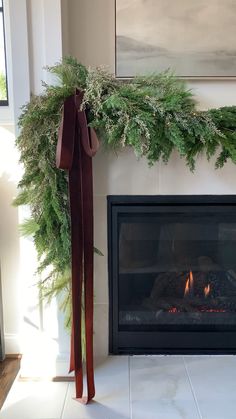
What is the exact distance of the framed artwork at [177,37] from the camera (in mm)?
1570

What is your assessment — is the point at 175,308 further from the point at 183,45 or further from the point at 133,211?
the point at 183,45

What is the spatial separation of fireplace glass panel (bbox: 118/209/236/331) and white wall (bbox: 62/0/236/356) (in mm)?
140

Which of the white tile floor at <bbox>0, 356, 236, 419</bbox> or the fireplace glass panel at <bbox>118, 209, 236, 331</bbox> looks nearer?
the white tile floor at <bbox>0, 356, 236, 419</bbox>

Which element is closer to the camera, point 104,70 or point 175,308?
point 104,70

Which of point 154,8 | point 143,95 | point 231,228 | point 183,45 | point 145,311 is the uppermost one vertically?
point 154,8

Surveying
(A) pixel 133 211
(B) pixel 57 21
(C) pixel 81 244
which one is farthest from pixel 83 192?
(B) pixel 57 21

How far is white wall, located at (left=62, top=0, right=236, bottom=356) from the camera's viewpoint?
1617 mm

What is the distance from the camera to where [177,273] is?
1.81 metres

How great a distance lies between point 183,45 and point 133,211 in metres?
0.71

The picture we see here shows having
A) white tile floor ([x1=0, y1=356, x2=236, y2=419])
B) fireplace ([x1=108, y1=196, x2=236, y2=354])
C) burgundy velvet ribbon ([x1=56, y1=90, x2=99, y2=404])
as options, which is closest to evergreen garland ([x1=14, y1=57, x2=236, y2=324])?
burgundy velvet ribbon ([x1=56, y1=90, x2=99, y2=404])

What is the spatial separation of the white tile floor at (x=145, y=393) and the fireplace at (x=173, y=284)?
0.29 feet

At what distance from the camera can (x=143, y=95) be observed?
1435mm

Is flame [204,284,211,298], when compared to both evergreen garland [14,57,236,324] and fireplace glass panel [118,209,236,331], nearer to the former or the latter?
fireplace glass panel [118,209,236,331]

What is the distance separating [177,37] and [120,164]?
0.56m
